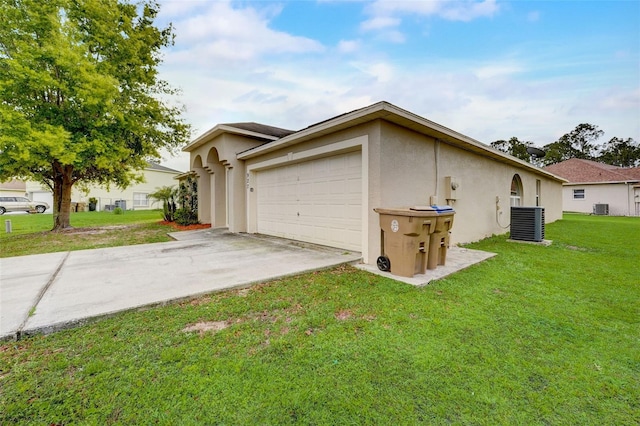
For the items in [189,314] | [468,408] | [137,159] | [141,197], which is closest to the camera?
[468,408]

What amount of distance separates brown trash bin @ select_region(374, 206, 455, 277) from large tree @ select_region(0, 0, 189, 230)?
390 inches

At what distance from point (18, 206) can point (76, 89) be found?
75.2ft

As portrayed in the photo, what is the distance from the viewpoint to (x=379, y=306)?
3344 millimetres

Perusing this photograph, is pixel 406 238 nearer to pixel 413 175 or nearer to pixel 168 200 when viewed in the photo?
pixel 413 175

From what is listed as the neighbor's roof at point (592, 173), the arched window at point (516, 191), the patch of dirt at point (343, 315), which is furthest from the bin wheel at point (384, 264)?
the neighbor's roof at point (592, 173)

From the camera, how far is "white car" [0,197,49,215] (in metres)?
22.0

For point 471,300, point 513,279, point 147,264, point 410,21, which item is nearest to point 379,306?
point 471,300

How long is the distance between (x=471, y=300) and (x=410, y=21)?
8396 mm

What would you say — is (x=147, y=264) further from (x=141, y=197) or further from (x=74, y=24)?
(x=141, y=197)

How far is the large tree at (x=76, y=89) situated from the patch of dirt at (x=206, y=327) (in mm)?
8922

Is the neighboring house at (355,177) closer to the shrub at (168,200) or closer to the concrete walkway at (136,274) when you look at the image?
the concrete walkway at (136,274)

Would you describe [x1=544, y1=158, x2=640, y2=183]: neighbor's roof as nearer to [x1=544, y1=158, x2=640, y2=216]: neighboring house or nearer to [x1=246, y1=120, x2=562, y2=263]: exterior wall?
[x1=544, y1=158, x2=640, y2=216]: neighboring house

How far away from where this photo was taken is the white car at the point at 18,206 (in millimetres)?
22031

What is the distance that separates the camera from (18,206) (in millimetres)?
22797
